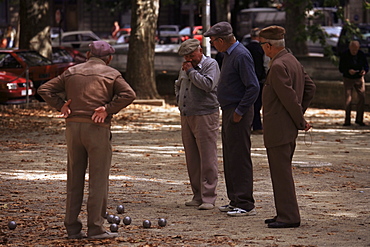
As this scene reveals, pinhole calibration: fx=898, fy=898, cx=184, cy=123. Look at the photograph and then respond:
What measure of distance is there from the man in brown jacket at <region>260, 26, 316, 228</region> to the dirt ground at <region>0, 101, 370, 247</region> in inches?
10.7

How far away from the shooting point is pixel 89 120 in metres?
7.70

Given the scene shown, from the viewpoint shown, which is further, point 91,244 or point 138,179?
point 138,179

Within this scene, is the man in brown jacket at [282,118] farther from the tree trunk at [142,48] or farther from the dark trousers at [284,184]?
the tree trunk at [142,48]

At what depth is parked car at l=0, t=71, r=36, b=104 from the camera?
23158 mm

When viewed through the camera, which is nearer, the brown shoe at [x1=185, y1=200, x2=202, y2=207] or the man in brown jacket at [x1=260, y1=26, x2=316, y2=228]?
the man in brown jacket at [x1=260, y1=26, x2=316, y2=228]

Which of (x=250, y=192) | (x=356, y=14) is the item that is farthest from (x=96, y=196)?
(x=356, y=14)

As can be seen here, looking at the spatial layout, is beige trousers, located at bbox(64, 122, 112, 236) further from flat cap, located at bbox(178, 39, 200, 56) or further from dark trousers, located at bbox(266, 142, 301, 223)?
flat cap, located at bbox(178, 39, 200, 56)

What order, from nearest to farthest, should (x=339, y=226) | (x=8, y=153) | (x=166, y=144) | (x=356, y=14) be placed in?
1. (x=339, y=226)
2. (x=8, y=153)
3. (x=166, y=144)
4. (x=356, y=14)

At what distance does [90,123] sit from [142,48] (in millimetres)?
17783

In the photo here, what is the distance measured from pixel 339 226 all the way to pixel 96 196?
2.31 meters

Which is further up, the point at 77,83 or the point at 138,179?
the point at 77,83

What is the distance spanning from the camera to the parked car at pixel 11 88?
76.0 feet

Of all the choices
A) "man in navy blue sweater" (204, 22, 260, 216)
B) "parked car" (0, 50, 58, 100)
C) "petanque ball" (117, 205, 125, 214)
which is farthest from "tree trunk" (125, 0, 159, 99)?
"petanque ball" (117, 205, 125, 214)

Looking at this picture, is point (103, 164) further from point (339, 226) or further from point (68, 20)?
point (68, 20)
